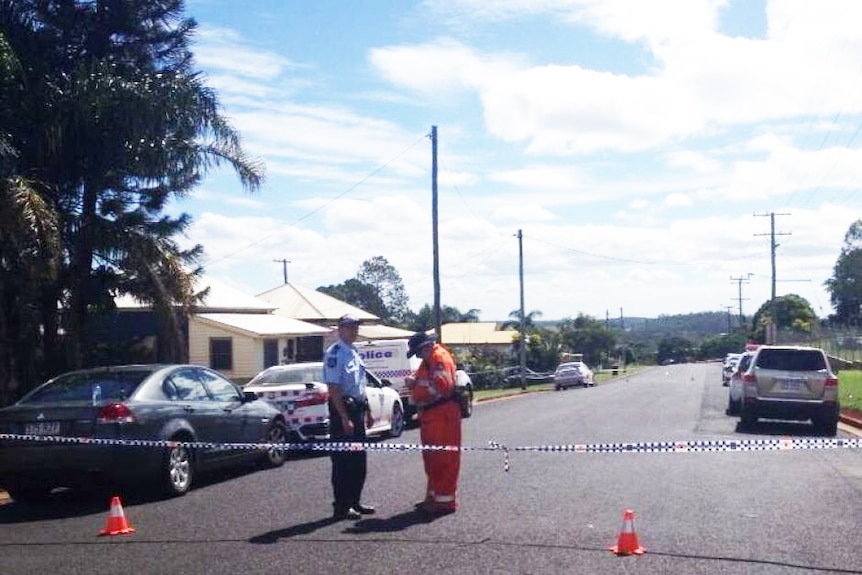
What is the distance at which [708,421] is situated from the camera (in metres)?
23.3

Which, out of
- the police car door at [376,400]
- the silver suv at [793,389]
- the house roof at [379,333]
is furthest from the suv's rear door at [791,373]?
the house roof at [379,333]

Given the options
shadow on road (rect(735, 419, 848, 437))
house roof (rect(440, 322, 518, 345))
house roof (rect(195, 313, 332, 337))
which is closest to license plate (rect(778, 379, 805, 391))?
shadow on road (rect(735, 419, 848, 437))

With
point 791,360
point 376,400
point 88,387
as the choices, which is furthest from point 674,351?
point 88,387

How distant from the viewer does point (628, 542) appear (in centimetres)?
820

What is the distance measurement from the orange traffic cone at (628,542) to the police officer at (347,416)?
8.96 feet

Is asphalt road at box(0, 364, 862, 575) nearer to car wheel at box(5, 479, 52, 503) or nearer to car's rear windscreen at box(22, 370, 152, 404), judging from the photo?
car wheel at box(5, 479, 52, 503)

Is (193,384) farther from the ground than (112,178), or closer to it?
closer to it

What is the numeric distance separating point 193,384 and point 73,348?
781 centimetres

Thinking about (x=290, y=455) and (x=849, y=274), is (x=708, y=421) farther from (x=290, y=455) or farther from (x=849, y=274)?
(x=849, y=274)

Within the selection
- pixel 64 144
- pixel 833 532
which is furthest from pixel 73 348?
pixel 833 532

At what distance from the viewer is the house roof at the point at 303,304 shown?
4897 centimetres

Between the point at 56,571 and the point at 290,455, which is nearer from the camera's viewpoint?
the point at 56,571

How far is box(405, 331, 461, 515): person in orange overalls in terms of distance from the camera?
10164 mm

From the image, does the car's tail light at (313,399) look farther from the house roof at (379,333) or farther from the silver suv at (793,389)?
the house roof at (379,333)
